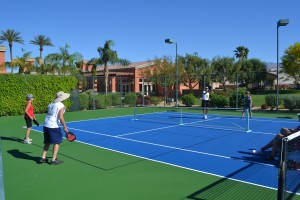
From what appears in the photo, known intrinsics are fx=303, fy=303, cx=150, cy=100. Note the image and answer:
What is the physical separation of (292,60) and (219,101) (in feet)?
105

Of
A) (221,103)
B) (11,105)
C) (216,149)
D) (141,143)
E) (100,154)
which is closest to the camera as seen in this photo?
(100,154)

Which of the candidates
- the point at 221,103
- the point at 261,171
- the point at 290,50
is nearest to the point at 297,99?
the point at 221,103

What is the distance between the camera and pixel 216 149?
9445mm

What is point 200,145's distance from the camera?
394 inches

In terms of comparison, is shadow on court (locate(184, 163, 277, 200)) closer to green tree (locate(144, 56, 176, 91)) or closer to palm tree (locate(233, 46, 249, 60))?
green tree (locate(144, 56, 176, 91))

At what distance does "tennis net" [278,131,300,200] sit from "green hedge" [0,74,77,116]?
18877mm

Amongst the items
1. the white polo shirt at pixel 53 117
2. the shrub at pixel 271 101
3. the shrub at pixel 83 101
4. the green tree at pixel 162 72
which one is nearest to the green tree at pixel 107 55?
the green tree at pixel 162 72

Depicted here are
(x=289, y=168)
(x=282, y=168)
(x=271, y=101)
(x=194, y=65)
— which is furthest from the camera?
(x=194, y=65)

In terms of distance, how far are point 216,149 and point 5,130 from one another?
957 centimetres

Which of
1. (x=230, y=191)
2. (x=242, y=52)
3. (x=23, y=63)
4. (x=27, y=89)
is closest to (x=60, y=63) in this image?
(x=23, y=63)

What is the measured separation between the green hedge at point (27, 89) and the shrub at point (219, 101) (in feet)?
37.0

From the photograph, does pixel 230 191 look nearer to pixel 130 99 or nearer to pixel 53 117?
pixel 53 117

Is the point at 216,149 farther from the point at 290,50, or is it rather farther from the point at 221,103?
the point at 290,50

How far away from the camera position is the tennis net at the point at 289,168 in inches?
164
